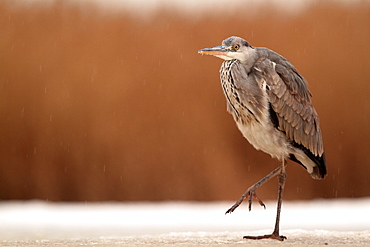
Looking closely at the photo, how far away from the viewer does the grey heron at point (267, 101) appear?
2.61 meters

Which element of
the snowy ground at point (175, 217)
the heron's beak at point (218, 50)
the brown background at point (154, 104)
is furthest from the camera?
the brown background at point (154, 104)

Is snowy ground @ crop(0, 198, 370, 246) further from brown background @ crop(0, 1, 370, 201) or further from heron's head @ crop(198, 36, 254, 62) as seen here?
heron's head @ crop(198, 36, 254, 62)

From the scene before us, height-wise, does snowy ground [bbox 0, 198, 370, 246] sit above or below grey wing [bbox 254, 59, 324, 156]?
below

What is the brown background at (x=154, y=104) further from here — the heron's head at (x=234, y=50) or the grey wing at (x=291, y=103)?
the heron's head at (x=234, y=50)

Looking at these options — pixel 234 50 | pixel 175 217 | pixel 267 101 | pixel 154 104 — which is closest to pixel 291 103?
pixel 267 101

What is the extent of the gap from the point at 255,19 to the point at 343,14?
2.89 feet

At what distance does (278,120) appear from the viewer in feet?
8.85

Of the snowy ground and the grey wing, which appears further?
the snowy ground

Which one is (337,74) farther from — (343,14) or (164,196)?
(164,196)

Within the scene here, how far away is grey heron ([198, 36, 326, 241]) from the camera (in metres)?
2.61

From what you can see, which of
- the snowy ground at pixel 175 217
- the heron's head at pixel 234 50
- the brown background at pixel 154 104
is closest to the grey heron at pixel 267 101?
the heron's head at pixel 234 50

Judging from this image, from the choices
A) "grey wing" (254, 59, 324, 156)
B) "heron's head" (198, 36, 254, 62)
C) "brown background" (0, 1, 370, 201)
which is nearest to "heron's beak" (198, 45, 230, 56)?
"heron's head" (198, 36, 254, 62)

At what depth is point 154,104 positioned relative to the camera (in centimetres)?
570

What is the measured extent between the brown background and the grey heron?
2766 millimetres
